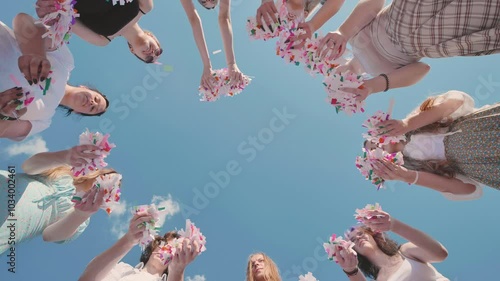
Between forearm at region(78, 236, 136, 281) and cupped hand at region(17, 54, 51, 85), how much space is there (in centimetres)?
216

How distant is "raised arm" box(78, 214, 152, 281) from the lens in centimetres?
386

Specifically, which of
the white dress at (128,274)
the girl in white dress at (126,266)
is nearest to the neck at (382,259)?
the girl in white dress at (126,266)

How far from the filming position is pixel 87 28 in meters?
3.94

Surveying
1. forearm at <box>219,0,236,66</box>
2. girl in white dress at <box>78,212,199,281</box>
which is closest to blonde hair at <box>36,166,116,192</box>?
girl in white dress at <box>78,212,199,281</box>

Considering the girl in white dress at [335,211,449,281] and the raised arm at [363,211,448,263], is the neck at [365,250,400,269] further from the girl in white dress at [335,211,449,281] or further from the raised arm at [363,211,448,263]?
the raised arm at [363,211,448,263]

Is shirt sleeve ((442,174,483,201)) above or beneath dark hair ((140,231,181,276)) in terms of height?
above

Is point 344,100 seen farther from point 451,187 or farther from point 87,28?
point 87,28

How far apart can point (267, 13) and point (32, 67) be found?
2.18 metres

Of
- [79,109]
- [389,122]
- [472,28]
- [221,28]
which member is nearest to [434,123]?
[389,122]

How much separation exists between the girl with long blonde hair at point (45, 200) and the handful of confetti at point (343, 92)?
2754 millimetres

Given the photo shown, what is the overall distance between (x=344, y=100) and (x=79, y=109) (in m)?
3.10

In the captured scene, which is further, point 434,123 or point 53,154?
point 434,123

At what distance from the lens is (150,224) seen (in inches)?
161

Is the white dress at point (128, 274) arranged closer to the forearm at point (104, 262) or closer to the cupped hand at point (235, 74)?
the forearm at point (104, 262)
